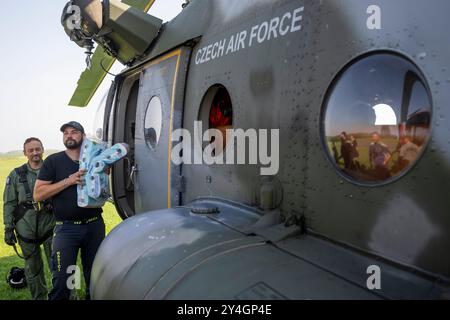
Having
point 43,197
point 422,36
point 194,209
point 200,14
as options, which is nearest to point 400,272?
point 422,36

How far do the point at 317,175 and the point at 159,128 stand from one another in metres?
2.47

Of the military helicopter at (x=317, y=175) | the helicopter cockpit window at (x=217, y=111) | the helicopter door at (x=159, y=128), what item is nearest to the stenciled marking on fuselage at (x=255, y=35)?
the military helicopter at (x=317, y=175)

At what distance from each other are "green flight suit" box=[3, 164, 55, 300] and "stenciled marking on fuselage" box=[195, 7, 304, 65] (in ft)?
9.65

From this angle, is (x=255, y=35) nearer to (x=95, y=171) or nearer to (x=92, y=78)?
(x=95, y=171)

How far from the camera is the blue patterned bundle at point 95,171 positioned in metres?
3.66

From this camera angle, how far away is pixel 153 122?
437 cm

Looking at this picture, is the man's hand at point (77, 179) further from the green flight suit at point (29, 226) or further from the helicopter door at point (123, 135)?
the helicopter door at point (123, 135)

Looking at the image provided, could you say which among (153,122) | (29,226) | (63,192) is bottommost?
(29,226)

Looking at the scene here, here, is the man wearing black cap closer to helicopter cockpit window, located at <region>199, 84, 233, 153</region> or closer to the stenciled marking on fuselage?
helicopter cockpit window, located at <region>199, 84, 233, 153</region>

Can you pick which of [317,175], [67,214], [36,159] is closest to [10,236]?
[36,159]

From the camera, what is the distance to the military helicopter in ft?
5.13

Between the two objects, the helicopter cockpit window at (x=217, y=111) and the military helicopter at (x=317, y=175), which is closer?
the military helicopter at (x=317, y=175)

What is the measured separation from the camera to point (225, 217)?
2.62 m

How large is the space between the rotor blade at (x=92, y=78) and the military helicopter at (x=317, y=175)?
2.92 metres
